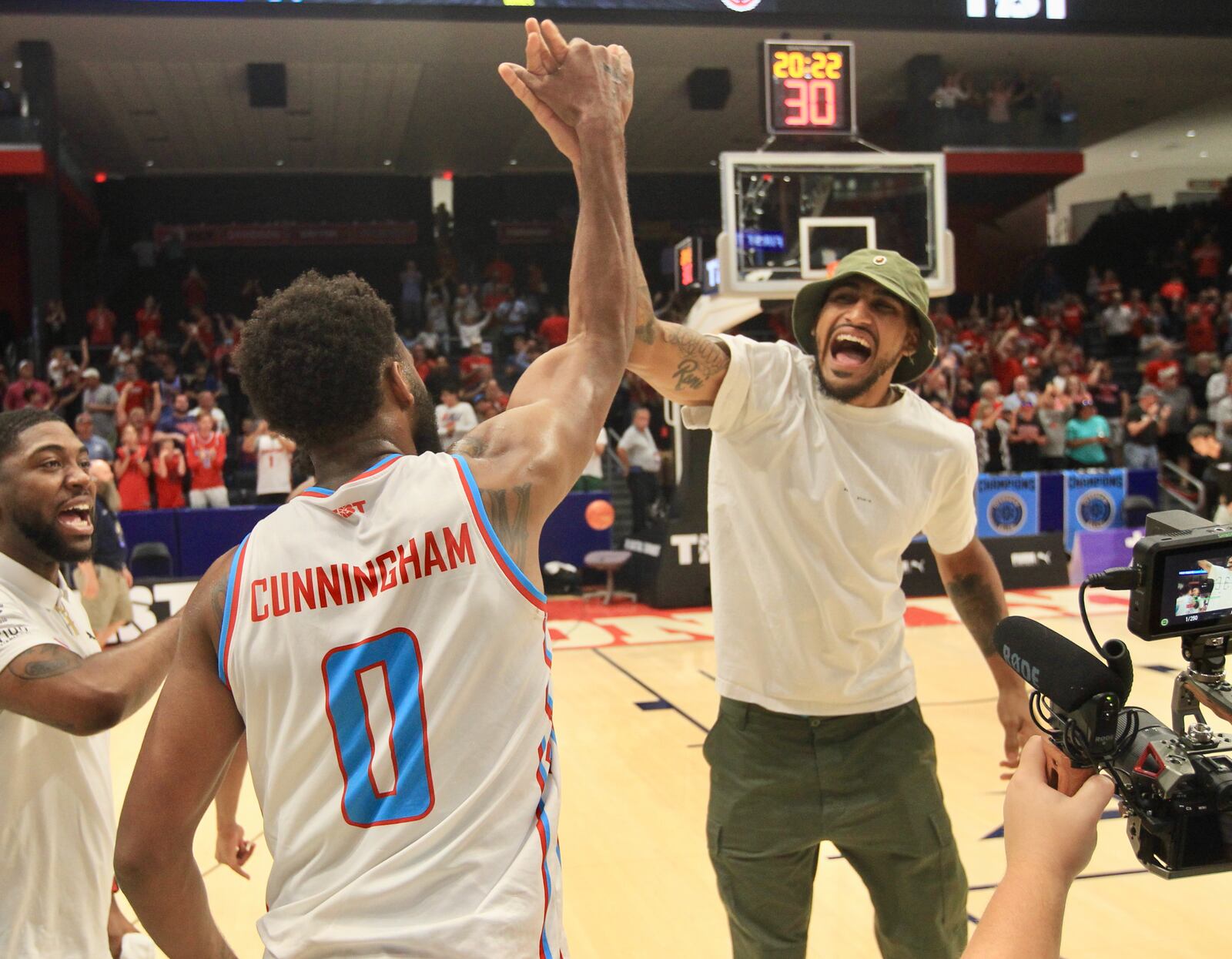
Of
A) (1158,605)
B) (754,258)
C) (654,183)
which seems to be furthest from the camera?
(654,183)

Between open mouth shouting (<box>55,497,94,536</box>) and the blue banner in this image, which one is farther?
the blue banner

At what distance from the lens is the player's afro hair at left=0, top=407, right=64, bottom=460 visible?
2.47 metres

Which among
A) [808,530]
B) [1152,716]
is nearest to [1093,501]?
[808,530]

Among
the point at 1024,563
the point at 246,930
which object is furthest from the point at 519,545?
the point at 1024,563

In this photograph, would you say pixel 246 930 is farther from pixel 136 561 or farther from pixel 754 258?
pixel 754 258

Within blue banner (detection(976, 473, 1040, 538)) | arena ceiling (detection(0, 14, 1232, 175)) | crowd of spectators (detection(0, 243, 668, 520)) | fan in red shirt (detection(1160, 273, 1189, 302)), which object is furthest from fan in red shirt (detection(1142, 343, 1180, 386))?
crowd of spectators (detection(0, 243, 668, 520))

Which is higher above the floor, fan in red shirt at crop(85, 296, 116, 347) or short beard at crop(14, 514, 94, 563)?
fan in red shirt at crop(85, 296, 116, 347)

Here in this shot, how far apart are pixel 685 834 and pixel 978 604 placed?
7.47 feet

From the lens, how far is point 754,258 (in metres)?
9.88

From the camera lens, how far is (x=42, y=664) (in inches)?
81.8

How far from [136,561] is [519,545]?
927 cm

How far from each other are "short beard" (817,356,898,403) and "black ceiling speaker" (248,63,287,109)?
51.5 feet

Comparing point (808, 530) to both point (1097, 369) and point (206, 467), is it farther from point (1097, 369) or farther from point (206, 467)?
point (1097, 369)

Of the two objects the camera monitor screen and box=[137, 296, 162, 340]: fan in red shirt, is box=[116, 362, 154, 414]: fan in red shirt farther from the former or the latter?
the camera monitor screen
